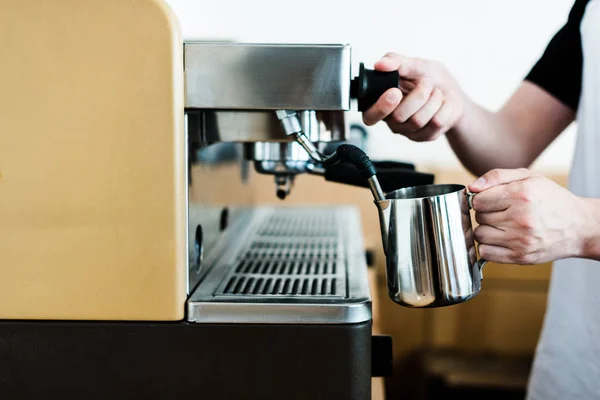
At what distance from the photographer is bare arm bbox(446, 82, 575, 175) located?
0.87 m

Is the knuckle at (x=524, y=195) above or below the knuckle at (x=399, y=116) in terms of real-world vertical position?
below

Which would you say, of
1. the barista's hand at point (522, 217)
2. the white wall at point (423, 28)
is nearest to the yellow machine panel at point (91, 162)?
the barista's hand at point (522, 217)

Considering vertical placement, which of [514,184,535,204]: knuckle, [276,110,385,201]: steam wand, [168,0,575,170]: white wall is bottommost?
[514,184,535,204]: knuckle

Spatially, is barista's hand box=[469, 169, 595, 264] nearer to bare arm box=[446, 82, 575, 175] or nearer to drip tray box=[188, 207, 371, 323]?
drip tray box=[188, 207, 371, 323]

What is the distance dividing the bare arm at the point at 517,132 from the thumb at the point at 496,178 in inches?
12.1

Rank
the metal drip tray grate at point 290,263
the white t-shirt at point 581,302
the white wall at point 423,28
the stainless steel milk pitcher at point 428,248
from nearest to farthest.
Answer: the stainless steel milk pitcher at point 428,248, the metal drip tray grate at point 290,263, the white t-shirt at point 581,302, the white wall at point 423,28

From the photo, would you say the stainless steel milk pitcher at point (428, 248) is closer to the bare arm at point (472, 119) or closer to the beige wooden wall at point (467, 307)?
the bare arm at point (472, 119)

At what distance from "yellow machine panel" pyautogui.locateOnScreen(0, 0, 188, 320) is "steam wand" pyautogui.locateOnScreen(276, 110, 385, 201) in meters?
0.10

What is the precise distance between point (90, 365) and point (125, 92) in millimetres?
243

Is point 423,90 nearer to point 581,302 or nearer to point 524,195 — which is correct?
point 524,195

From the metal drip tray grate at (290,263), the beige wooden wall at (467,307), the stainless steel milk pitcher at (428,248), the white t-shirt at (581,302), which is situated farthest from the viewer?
the beige wooden wall at (467,307)

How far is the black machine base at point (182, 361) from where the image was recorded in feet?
1.74

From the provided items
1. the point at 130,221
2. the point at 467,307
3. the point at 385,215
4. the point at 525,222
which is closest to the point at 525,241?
the point at 525,222

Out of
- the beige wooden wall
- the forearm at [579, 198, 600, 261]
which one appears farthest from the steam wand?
the beige wooden wall
